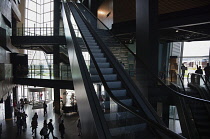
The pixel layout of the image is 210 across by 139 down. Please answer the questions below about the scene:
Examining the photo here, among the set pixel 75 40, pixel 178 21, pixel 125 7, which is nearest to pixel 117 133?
pixel 75 40

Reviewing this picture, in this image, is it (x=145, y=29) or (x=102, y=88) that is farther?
(x=145, y=29)

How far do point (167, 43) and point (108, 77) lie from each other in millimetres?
18289

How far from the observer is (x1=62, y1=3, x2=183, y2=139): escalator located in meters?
3.86

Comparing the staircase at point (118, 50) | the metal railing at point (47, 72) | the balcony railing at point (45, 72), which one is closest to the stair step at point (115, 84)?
the staircase at point (118, 50)

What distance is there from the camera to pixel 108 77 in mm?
6477

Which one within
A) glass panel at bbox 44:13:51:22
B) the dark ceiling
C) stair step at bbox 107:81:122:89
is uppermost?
glass panel at bbox 44:13:51:22

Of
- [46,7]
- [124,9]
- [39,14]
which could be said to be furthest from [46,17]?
[124,9]

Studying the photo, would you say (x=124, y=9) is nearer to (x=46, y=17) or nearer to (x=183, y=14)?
(x=183, y=14)

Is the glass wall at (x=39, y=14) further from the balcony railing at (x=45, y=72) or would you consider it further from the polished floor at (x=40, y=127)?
the polished floor at (x=40, y=127)

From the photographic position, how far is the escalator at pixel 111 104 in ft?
12.7

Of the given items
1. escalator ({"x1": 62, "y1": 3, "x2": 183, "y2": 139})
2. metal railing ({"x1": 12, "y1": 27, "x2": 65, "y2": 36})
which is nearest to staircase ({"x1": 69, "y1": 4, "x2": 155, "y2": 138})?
escalator ({"x1": 62, "y1": 3, "x2": 183, "y2": 139})

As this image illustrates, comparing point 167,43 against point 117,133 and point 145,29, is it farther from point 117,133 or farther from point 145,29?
point 117,133

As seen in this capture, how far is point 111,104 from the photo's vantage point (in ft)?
14.8

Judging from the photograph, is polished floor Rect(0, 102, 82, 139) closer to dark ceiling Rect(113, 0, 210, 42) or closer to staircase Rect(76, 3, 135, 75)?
staircase Rect(76, 3, 135, 75)
